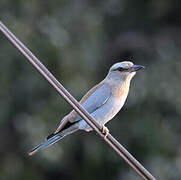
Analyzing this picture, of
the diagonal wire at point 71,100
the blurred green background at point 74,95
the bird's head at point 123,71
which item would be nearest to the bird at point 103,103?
the bird's head at point 123,71

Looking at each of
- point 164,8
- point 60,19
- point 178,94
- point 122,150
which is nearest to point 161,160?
point 178,94

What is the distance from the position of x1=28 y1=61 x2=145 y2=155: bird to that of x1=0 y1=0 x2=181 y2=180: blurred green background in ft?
8.13

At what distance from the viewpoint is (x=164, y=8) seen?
10.5m

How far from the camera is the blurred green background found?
8.50 m

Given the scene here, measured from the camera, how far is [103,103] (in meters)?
5.68

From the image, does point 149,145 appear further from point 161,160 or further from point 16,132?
point 16,132

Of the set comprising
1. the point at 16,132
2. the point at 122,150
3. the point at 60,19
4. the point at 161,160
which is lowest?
the point at 161,160

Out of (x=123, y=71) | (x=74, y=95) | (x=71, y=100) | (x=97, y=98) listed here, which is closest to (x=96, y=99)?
(x=97, y=98)

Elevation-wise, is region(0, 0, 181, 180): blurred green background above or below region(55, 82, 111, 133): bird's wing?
below

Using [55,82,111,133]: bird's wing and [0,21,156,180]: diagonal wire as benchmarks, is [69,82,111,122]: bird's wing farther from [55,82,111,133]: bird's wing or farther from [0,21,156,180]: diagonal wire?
[0,21,156,180]: diagonal wire

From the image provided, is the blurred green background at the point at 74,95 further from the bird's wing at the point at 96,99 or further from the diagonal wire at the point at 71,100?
the diagonal wire at the point at 71,100

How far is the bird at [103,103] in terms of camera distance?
5.58 metres

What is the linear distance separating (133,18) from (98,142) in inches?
102

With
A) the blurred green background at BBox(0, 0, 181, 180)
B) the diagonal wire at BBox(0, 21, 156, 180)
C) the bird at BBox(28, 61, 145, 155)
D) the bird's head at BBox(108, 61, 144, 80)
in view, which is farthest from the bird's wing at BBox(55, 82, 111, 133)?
the blurred green background at BBox(0, 0, 181, 180)
